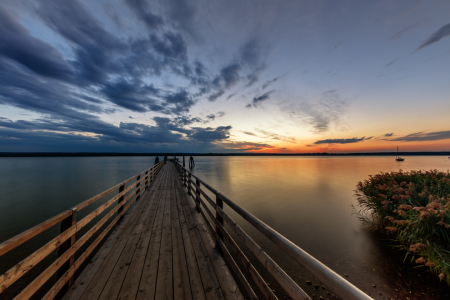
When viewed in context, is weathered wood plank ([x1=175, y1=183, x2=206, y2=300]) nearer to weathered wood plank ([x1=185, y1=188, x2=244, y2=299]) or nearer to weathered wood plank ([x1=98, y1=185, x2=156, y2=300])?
weathered wood plank ([x1=185, y1=188, x2=244, y2=299])

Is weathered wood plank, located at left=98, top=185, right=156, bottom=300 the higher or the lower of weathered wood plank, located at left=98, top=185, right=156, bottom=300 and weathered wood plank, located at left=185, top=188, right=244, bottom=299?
the lower

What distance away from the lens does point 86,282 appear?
2865 mm

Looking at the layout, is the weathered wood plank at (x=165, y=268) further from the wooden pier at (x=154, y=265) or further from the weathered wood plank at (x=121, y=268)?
the weathered wood plank at (x=121, y=268)

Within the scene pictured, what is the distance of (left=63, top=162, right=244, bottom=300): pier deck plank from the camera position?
2.66 m

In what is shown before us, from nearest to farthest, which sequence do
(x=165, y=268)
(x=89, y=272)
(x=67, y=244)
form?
(x=67, y=244)
(x=89, y=272)
(x=165, y=268)

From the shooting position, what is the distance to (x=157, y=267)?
3.24m

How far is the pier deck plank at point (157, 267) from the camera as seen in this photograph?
266 centimetres

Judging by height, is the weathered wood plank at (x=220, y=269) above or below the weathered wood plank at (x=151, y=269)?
above

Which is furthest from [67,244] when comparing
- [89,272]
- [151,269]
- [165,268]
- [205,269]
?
[205,269]

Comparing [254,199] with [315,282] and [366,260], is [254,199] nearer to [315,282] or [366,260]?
[366,260]

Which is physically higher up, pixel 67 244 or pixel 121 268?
pixel 67 244

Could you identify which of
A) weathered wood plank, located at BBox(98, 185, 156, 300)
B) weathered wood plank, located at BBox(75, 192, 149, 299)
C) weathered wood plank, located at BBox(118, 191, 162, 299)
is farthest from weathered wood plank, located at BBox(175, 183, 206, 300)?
weathered wood plank, located at BBox(75, 192, 149, 299)

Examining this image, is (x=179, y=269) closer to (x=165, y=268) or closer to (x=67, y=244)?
(x=165, y=268)

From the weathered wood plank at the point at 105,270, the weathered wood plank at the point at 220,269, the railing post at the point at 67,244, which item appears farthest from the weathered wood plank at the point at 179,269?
the railing post at the point at 67,244
